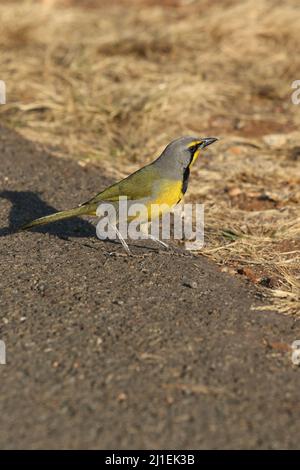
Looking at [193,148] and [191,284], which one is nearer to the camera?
[191,284]

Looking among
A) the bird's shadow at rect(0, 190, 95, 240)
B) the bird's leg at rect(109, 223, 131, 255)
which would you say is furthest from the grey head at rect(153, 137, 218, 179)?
the bird's shadow at rect(0, 190, 95, 240)

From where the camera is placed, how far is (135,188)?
5.69 meters

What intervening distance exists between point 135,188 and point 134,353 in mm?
1767

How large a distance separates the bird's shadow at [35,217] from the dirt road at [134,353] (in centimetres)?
9

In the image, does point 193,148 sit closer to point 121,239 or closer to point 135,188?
point 135,188

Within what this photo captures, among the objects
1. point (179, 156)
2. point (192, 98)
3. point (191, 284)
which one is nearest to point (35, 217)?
point (179, 156)

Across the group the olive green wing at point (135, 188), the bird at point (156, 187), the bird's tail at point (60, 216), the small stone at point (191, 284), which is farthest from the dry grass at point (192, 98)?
the bird's tail at point (60, 216)

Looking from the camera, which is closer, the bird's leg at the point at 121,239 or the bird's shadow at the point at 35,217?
the bird's leg at the point at 121,239

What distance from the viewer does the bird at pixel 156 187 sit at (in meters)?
5.62

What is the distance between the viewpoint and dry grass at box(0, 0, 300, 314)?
6.56m

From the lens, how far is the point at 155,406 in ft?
12.4

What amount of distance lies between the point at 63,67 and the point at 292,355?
7.19 metres

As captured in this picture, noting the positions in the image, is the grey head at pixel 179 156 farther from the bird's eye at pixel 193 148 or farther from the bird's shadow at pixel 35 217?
the bird's shadow at pixel 35 217

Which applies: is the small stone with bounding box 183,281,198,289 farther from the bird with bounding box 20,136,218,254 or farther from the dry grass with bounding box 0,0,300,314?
the bird with bounding box 20,136,218,254
